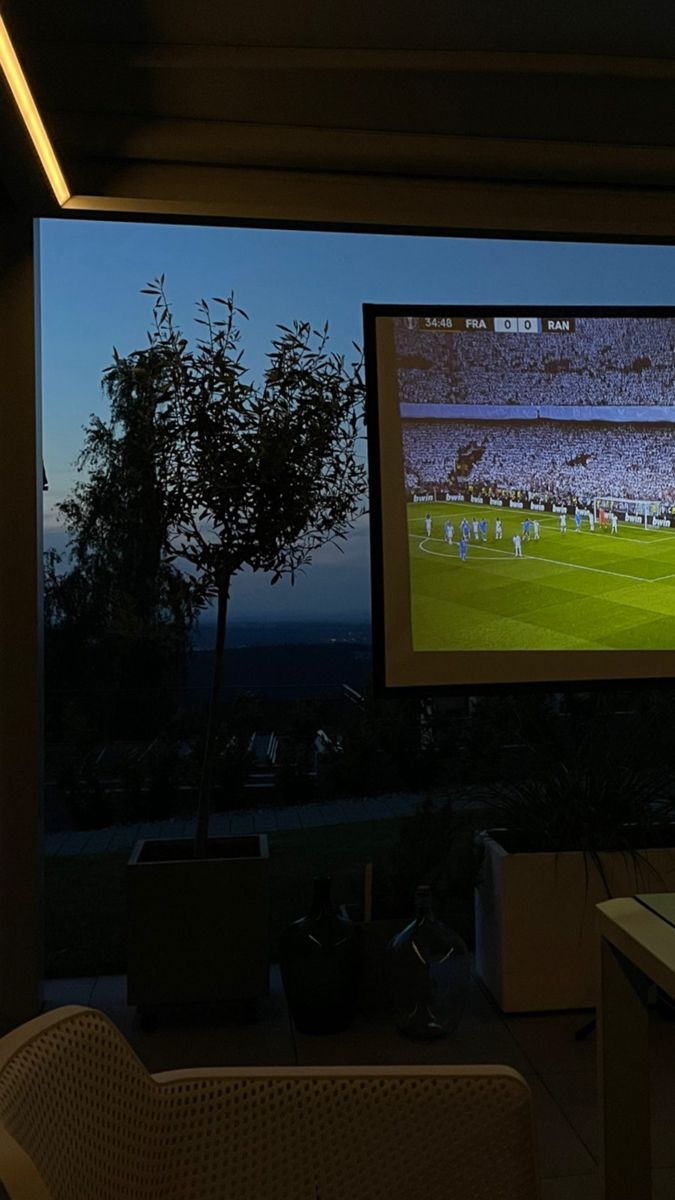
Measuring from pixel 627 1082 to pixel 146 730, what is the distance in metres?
2.47

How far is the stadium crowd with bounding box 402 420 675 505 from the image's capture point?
3.73 metres

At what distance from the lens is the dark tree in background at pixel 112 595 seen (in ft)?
12.0

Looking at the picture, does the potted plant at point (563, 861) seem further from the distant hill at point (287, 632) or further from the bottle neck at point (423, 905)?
the distant hill at point (287, 632)

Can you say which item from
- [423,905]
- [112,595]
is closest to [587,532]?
[423,905]

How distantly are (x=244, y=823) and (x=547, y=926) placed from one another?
48.9 inches

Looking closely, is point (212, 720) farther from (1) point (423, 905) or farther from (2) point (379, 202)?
(2) point (379, 202)

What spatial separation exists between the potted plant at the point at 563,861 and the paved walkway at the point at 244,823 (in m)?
0.48

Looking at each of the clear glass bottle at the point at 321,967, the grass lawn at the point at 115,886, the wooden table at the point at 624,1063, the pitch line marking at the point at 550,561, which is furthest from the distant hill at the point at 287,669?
the wooden table at the point at 624,1063

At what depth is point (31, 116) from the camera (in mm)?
2709

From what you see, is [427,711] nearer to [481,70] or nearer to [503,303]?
[503,303]

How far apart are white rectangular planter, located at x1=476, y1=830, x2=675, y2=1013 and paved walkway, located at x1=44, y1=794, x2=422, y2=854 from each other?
0.71m

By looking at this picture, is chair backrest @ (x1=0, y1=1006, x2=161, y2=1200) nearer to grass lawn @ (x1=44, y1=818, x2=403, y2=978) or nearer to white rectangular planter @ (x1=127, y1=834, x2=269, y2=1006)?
white rectangular planter @ (x1=127, y1=834, x2=269, y2=1006)

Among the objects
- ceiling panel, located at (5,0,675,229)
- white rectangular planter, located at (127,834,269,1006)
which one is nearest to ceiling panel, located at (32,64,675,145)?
ceiling panel, located at (5,0,675,229)

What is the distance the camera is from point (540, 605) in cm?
376
